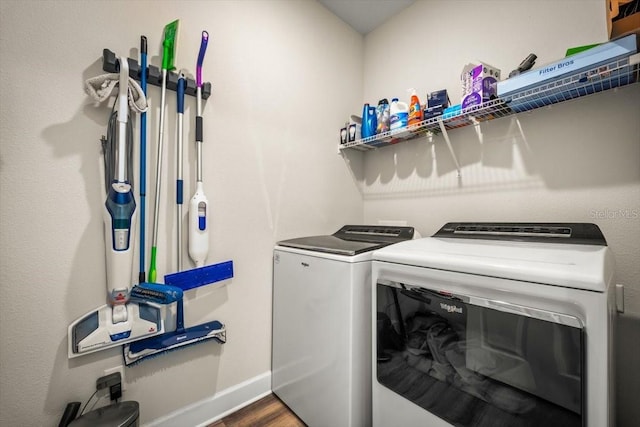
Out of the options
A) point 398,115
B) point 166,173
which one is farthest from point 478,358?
point 166,173

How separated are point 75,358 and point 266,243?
92 cm

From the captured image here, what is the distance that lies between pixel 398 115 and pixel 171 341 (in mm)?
1680

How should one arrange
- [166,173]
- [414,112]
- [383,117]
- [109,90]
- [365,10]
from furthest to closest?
[365,10]
[383,117]
[414,112]
[166,173]
[109,90]

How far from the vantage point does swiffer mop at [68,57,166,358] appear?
0.99 meters

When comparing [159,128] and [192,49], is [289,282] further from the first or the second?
[192,49]

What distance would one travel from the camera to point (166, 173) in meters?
1.23

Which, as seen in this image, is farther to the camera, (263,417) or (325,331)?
(263,417)

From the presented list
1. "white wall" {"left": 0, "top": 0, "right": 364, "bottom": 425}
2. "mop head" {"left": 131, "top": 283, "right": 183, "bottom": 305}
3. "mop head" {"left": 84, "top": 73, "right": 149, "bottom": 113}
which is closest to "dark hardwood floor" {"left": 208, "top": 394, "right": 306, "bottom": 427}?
"white wall" {"left": 0, "top": 0, "right": 364, "bottom": 425}

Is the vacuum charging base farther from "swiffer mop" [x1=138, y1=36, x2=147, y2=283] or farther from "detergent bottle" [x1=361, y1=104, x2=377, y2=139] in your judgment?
"detergent bottle" [x1=361, y1=104, x2=377, y2=139]

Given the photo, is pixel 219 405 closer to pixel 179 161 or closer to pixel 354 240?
pixel 354 240

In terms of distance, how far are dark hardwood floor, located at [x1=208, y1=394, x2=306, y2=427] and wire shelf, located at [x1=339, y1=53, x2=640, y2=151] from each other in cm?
169

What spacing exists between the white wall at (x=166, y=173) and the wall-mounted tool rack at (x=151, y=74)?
0.05 m

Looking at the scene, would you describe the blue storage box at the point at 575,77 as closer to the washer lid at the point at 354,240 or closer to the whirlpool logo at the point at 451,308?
the washer lid at the point at 354,240

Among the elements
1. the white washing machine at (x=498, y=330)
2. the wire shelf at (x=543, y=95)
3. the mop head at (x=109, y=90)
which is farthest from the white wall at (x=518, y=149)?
the mop head at (x=109, y=90)
